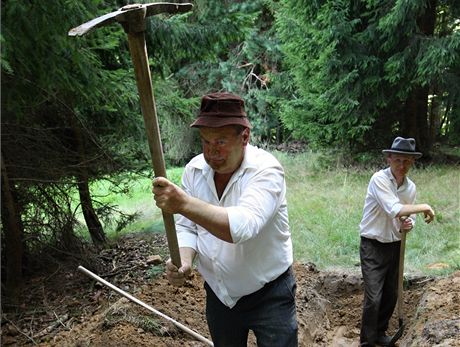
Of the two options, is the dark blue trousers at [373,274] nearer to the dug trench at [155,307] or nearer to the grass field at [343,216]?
the dug trench at [155,307]

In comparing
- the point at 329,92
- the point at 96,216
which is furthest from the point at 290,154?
the point at 96,216

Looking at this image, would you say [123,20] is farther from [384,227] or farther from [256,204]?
[384,227]

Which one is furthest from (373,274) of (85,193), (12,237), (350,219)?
(85,193)

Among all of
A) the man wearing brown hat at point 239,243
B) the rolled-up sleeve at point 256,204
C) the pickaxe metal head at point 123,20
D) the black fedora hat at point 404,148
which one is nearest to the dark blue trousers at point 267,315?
the man wearing brown hat at point 239,243

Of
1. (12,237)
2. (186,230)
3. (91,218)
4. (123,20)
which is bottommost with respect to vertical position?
(91,218)

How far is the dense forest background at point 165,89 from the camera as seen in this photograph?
13.8ft

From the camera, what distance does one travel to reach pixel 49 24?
3.67 m

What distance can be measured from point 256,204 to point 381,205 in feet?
7.83

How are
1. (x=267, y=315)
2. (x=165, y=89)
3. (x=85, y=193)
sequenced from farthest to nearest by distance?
(x=165, y=89) < (x=85, y=193) < (x=267, y=315)

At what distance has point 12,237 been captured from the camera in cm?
512

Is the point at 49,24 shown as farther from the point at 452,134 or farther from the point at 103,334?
the point at 452,134

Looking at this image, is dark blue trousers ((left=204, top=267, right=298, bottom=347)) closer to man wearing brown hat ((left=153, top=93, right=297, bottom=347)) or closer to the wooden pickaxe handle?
man wearing brown hat ((left=153, top=93, right=297, bottom=347))

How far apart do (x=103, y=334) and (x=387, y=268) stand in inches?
109

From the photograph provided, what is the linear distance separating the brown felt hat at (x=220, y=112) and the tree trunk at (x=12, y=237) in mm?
3209
